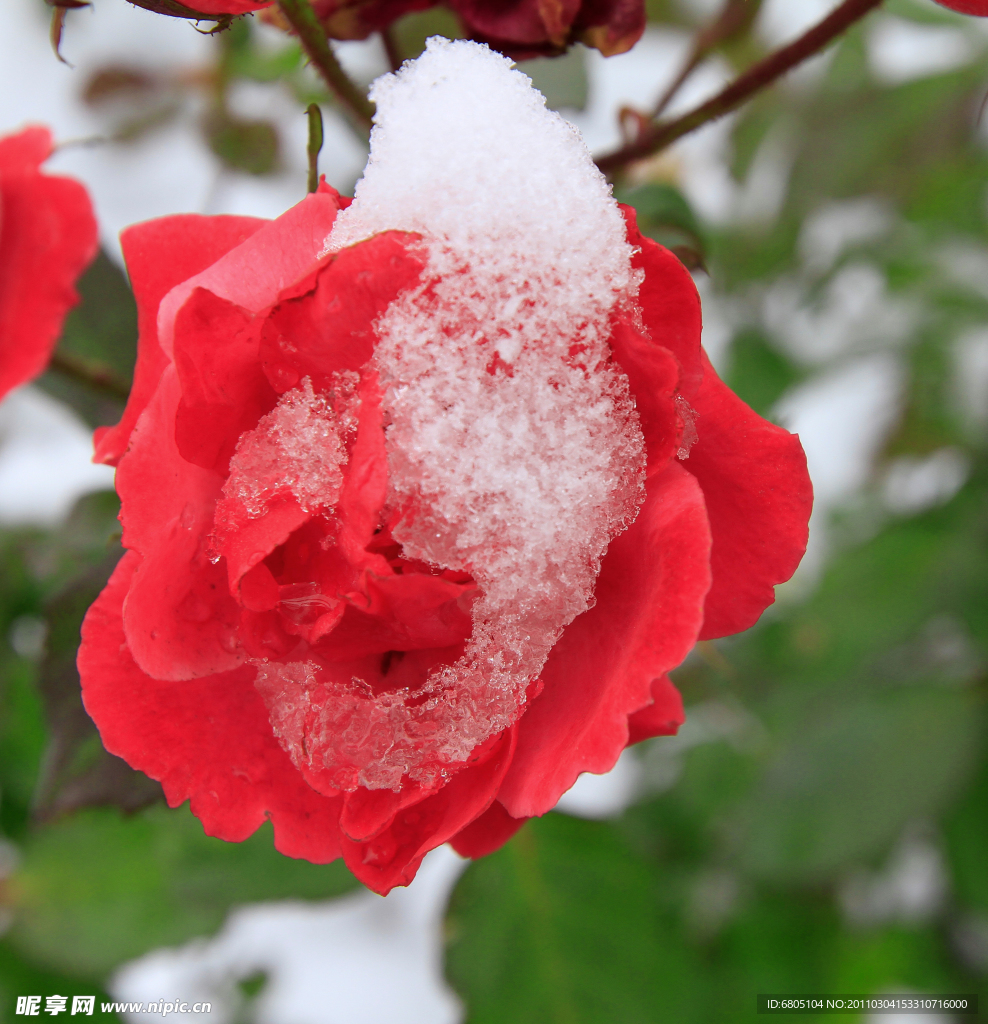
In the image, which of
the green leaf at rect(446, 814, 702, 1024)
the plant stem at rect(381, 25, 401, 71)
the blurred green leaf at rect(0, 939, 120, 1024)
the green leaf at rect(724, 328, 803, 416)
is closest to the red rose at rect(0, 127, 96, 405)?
the plant stem at rect(381, 25, 401, 71)

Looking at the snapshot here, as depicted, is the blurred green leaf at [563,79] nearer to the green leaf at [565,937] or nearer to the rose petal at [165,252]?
the rose petal at [165,252]

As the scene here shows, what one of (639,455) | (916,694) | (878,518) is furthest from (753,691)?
(639,455)

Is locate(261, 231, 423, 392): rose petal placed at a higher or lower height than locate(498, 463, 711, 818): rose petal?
higher

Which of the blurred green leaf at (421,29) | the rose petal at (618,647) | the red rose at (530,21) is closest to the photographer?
the rose petal at (618,647)

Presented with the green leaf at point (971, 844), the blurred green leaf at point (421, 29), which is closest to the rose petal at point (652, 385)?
the blurred green leaf at point (421, 29)

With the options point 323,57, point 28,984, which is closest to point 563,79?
point 323,57

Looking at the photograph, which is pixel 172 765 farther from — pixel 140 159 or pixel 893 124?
pixel 893 124

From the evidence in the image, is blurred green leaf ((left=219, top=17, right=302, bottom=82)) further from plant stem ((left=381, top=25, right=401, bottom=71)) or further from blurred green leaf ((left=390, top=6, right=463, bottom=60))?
plant stem ((left=381, top=25, right=401, bottom=71))
